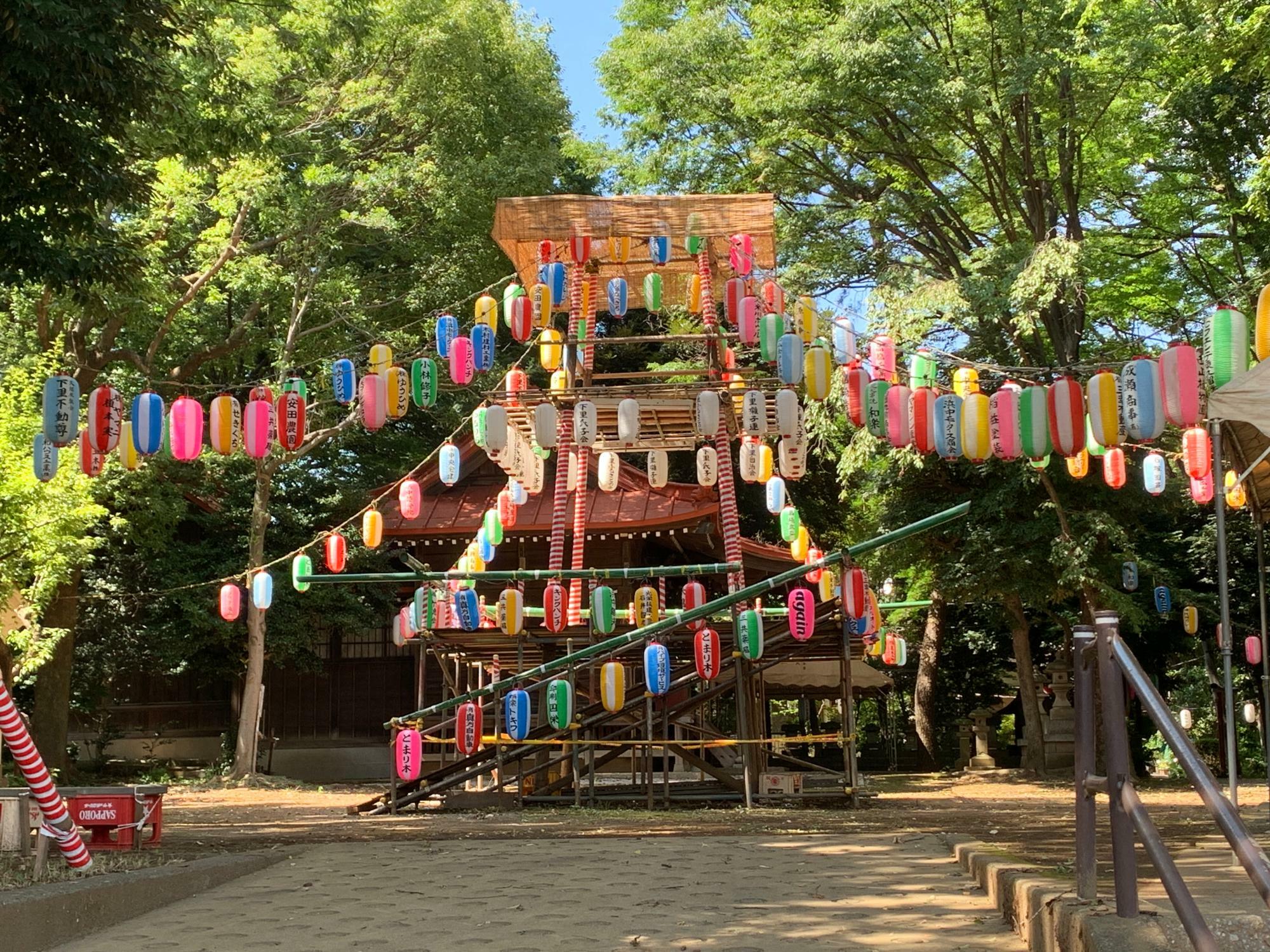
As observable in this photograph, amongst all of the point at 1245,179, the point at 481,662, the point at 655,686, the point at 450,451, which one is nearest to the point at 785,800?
the point at 655,686

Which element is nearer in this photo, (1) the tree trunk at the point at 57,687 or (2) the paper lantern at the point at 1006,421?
(2) the paper lantern at the point at 1006,421

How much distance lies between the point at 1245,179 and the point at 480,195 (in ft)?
41.1

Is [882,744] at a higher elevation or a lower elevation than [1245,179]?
lower

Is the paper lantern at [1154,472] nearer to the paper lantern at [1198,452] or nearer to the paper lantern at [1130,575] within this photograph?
the paper lantern at [1198,452]

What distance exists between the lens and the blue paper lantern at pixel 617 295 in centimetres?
1552

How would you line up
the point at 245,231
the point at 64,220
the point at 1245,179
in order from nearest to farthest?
the point at 64,220 < the point at 1245,179 < the point at 245,231

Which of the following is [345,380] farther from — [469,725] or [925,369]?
[925,369]

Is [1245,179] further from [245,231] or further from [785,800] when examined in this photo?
[245,231]

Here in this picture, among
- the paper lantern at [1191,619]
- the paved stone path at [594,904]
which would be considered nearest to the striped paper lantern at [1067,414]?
the paved stone path at [594,904]

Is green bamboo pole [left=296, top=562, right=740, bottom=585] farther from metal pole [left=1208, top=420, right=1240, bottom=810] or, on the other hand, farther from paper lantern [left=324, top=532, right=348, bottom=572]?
metal pole [left=1208, top=420, right=1240, bottom=810]

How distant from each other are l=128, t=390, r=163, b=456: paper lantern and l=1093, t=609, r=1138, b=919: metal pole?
9.11 meters

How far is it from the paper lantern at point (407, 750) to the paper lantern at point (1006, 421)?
21.7 ft

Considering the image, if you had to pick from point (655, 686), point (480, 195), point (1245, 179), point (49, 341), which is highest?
point (480, 195)

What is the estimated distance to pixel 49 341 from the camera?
18766mm
